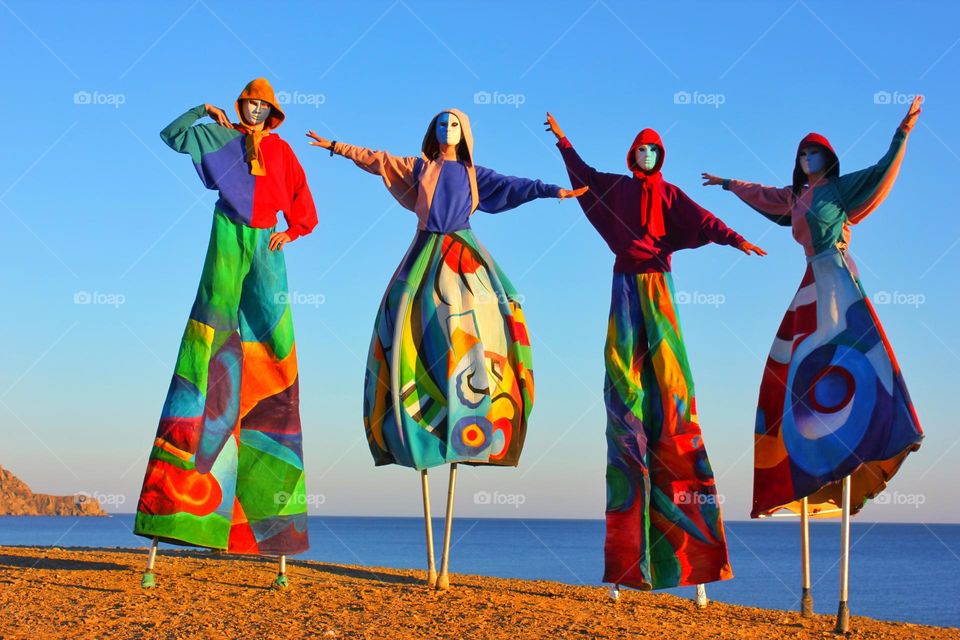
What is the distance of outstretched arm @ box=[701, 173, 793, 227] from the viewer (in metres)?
10.6

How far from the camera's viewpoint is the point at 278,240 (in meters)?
10.4

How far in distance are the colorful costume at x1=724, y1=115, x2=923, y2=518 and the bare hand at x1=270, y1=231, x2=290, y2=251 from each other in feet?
15.0

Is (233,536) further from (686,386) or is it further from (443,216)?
(686,386)

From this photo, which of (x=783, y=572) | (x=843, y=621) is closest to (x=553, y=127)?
(x=843, y=621)

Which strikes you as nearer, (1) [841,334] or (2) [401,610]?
(2) [401,610]

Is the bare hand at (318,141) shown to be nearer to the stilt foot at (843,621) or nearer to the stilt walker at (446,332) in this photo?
the stilt walker at (446,332)

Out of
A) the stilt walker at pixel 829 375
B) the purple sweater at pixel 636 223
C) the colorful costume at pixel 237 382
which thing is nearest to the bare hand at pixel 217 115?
the colorful costume at pixel 237 382

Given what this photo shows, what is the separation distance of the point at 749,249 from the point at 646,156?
1386mm

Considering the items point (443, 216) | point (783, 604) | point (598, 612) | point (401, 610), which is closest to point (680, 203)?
point (443, 216)

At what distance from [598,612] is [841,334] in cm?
321

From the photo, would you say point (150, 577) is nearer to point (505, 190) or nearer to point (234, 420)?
point (234, 420)

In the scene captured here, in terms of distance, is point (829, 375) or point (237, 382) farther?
point (237, 382)

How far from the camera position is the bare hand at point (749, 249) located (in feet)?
35.0

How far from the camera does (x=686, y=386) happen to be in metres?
10.6
